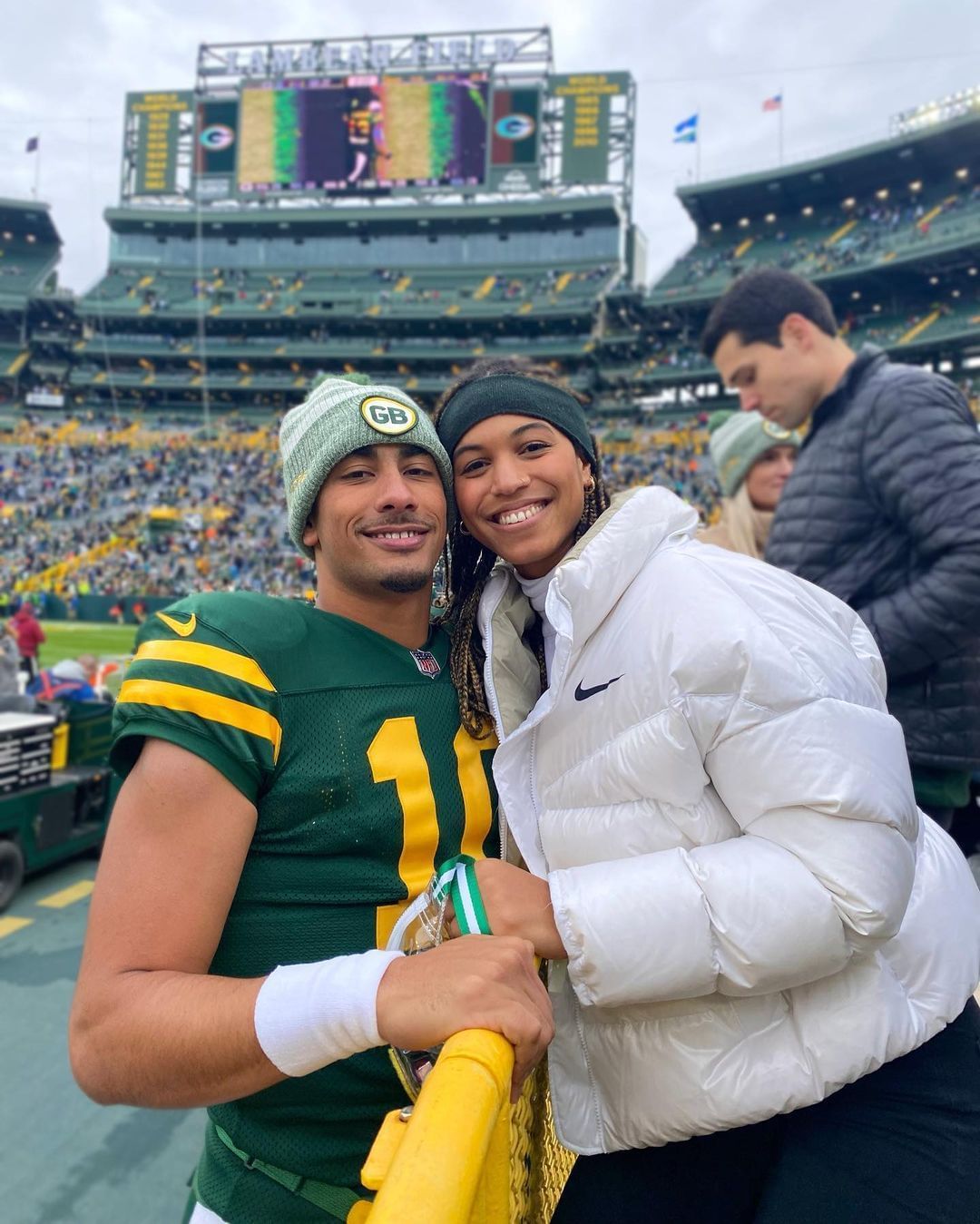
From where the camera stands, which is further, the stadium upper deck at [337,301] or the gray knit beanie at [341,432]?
the stadium upper deck at [337,301]

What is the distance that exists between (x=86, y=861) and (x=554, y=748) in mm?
6104

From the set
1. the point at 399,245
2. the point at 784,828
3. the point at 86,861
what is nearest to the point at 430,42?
the point at 399,245

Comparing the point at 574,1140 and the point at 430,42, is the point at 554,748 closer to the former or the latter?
the point at 574,1140

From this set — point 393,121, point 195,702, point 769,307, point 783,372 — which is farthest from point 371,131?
point 195,702

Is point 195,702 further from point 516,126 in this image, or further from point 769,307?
point 516,126

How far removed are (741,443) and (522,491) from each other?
2.13 metres

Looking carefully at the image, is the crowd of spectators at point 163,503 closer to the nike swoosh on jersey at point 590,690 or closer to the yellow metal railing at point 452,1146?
the nike swoosh on jersey at point 590,690

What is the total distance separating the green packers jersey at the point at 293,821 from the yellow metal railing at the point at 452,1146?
523mm

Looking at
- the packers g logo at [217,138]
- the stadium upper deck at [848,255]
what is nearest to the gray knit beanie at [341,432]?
the stadium upper deck at [848,255]

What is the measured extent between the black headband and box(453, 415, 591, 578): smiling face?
0.02 metres

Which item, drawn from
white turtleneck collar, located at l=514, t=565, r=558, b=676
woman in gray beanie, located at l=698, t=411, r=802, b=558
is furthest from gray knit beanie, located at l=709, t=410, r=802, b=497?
white turtleneck collar, located at l=514, t=565, r=558, b=676

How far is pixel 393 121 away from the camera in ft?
147

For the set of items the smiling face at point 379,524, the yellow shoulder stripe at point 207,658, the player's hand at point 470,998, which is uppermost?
the smiling face at point 379,524

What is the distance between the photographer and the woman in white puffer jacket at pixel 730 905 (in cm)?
117
